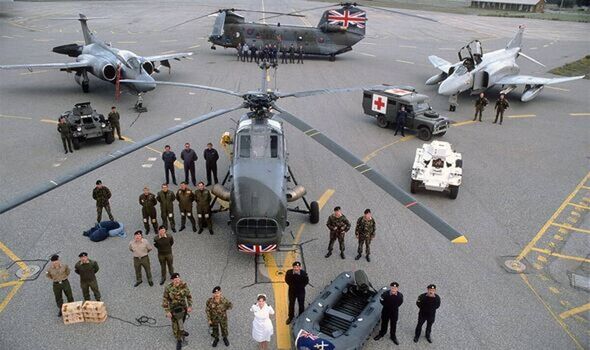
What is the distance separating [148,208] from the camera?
39.9ft

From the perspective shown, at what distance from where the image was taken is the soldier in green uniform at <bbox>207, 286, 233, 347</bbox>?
8.57 meters

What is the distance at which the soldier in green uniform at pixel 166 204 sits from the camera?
40.1 feet

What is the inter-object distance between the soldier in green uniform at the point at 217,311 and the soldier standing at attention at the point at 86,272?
289 centimetres

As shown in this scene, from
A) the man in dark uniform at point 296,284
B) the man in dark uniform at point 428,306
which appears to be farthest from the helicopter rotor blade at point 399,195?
the man in dark uniform at point 296,284

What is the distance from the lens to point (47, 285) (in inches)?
414

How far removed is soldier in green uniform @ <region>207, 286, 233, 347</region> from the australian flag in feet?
4.94

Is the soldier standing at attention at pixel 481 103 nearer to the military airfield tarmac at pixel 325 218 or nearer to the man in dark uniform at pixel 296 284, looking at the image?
the military airfield tarmac at pixel 325 218

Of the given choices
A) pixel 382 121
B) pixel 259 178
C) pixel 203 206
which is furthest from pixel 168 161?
pixel 382 121

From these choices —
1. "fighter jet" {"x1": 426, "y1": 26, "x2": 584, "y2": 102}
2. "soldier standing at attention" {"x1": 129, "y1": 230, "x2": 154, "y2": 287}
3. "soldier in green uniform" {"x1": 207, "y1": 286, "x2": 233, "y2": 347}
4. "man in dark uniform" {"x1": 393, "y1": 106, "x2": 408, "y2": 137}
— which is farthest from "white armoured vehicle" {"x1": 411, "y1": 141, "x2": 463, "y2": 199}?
"fighter jet" {"x1": 426, "y1": 26, "x2": 584, "y2": 102}

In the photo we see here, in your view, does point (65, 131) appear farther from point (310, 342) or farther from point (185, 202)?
point (310, 342)

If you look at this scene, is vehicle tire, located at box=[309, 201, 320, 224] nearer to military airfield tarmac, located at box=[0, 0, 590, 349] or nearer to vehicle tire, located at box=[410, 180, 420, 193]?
military airfield tarmac, located at box=[0, 0, 590, 349]

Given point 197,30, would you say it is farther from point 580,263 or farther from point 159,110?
point 580,263

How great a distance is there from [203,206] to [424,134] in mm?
11524

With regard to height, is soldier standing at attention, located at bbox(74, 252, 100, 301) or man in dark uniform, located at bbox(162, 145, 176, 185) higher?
man in dark uniform, located at bbox(162, 145, 176, 185)
